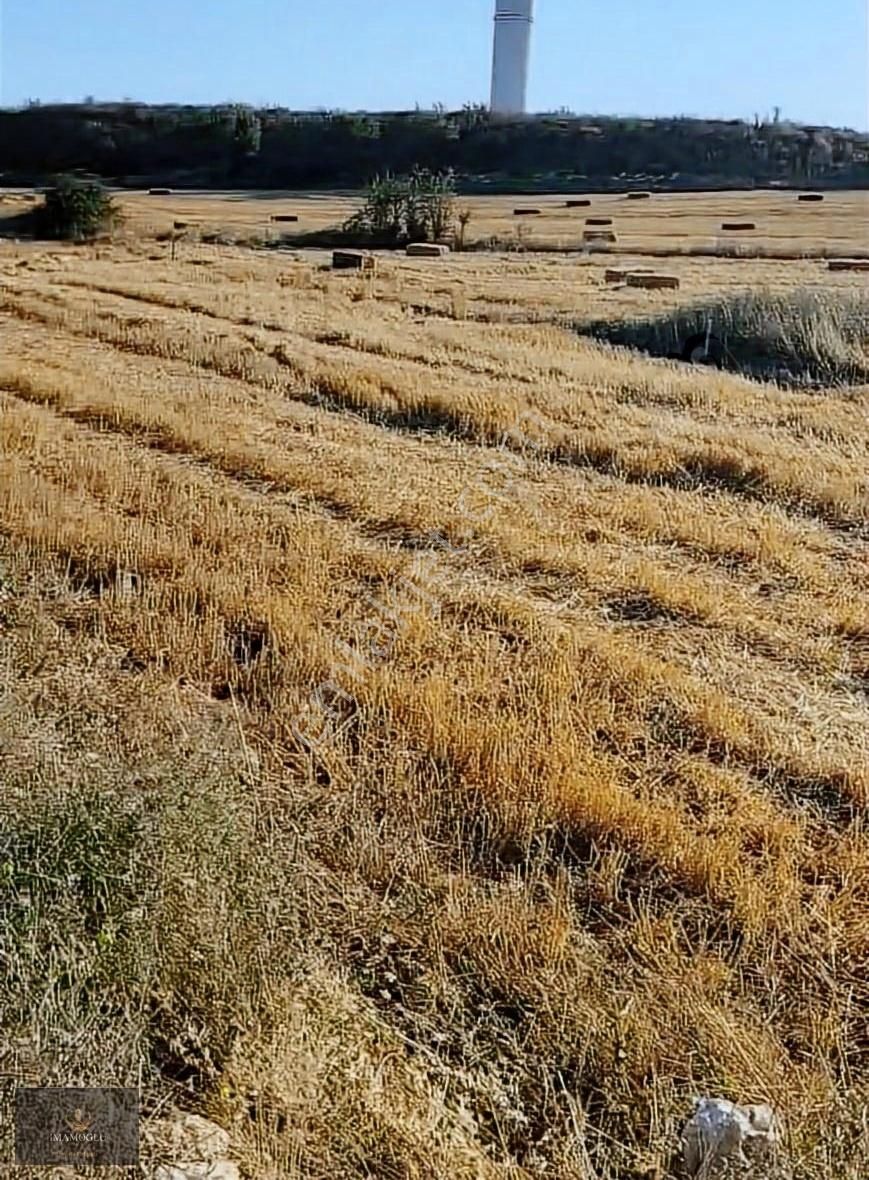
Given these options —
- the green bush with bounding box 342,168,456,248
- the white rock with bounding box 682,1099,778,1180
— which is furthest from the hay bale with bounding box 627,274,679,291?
the white rock with bounding box 682,1099,778,1180

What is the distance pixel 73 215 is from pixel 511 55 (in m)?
41.3

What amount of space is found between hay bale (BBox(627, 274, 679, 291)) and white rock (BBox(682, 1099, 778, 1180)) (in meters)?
16.9

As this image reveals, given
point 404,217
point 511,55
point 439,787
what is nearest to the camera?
point 439,787

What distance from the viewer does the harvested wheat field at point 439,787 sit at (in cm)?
243

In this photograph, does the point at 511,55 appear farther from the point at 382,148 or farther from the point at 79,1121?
the point at 79,1121

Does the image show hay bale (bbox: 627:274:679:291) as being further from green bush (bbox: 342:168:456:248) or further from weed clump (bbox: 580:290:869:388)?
green bush (bbox: 342:168:456:248)

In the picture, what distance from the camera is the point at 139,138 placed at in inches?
2398

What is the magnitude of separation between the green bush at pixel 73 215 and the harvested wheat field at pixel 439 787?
22.8m

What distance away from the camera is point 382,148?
60156 mm

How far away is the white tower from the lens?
61.1 m

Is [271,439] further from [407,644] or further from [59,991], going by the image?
[59,991]

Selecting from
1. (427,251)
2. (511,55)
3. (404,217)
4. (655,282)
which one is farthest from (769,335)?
(511,55)

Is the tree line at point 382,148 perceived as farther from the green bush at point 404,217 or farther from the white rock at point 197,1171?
the white rock at point 197,1171

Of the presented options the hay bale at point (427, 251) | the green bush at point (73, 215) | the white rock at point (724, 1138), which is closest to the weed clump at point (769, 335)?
the white rock at point (724, 1138)
